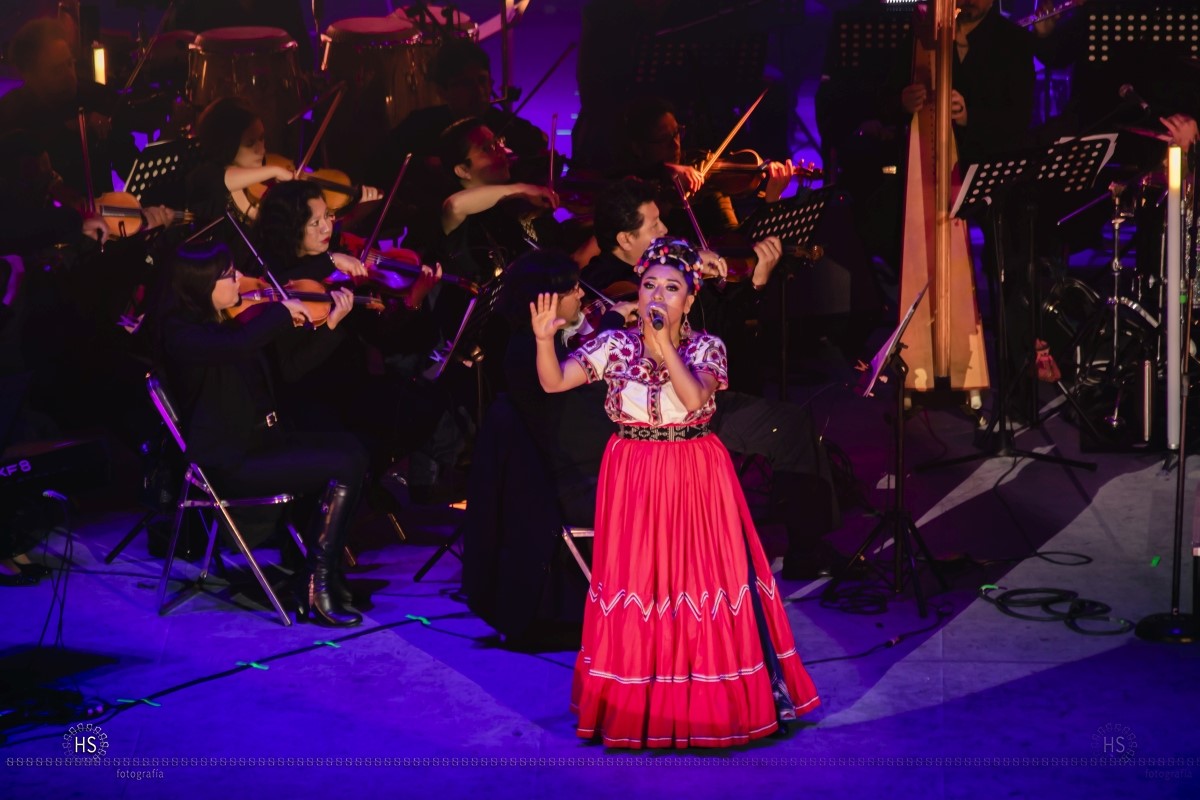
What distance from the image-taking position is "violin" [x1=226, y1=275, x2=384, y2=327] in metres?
5.43

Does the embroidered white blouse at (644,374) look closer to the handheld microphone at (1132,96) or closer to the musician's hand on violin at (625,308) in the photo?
the musician's hand on violin at (625,308)

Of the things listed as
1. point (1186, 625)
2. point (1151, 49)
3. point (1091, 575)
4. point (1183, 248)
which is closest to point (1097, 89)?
point (1151, 49)

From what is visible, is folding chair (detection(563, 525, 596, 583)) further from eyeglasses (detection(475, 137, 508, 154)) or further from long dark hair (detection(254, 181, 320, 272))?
eyeglasses (detection(475, 137, 508, 154))

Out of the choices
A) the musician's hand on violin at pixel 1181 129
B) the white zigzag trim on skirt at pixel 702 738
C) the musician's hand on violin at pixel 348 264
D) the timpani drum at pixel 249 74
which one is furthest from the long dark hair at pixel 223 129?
the musician's hand on violin at pixel 1181 129

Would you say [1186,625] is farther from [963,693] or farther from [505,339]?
[505,339]

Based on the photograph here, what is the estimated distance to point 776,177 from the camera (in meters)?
7.07

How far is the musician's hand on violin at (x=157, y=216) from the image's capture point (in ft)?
21.3

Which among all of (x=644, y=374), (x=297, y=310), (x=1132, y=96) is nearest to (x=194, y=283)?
(x=297, y=310)

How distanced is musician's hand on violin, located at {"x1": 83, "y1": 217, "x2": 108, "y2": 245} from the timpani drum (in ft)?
7.53

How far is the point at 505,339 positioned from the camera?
6406 millimetres

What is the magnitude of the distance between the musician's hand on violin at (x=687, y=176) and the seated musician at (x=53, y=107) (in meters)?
2.86

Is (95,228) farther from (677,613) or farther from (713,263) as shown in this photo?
(677,613)

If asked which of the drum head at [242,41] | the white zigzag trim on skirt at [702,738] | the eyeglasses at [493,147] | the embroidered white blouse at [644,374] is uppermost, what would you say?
the drum head at [242,41]

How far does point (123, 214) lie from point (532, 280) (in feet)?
8.15
